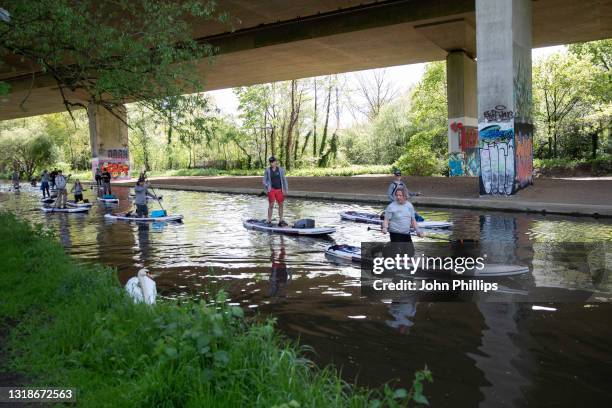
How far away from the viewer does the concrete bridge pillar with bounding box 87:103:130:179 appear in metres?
52.4

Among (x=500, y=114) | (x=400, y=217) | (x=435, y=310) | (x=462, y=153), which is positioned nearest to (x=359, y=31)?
(x=462, y=153)

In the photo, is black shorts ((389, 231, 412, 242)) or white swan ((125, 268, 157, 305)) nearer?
white swan ((125, 268, 157, 305))

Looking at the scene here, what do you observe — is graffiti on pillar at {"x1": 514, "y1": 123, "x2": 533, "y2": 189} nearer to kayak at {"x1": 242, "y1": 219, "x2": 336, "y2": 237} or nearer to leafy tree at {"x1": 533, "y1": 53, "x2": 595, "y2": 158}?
kayak at {"x1": 242, "y1": 219, "x2": 336, "y2": 237}

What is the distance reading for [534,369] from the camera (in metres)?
5.70

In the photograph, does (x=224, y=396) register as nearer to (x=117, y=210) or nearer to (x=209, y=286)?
(x=209, y=286)

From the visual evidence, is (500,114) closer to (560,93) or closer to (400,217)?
(400,217)

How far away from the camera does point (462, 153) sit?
34156 millimetres

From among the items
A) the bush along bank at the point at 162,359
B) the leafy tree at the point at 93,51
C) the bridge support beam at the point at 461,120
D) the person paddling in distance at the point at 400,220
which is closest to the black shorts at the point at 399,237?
the person paddling in distance at the point at 400,220

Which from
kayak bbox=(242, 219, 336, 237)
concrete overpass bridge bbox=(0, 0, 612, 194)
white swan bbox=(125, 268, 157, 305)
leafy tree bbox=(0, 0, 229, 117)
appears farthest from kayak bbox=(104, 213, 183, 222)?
white swan bbox=(125, 268, 157, 305)

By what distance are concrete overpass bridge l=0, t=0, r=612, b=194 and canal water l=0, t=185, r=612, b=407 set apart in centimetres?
749

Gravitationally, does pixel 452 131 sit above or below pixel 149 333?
above

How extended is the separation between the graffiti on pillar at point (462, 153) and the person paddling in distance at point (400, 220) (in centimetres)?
2566

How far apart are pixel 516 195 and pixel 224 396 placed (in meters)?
20.2

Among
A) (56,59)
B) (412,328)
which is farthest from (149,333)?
(56,59)
